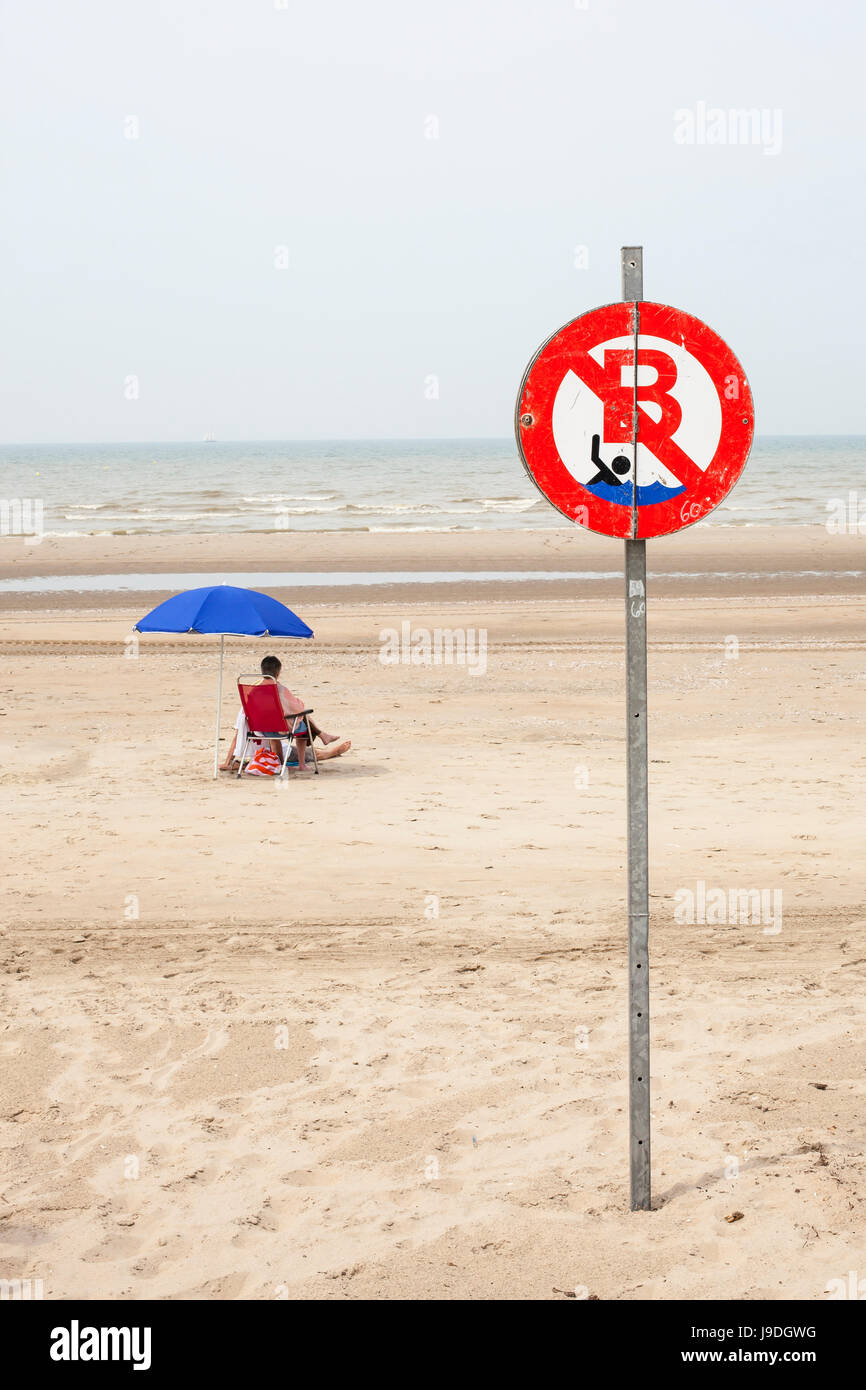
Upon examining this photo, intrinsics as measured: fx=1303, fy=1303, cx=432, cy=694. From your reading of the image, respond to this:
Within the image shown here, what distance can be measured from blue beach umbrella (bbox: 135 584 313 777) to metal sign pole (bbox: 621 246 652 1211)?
6162 mm

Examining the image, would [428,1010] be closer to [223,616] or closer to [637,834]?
[637,834]

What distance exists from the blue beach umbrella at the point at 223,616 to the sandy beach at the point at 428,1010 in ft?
4.00

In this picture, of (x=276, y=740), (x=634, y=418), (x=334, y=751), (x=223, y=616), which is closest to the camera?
(x=634, y=418)

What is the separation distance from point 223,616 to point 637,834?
6.46 meters

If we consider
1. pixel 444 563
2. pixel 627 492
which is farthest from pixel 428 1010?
pixel 444 563

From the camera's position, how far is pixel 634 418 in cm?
382

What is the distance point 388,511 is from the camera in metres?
51.6

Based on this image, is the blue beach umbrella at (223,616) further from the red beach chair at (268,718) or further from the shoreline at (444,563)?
the shoreline at (444,563)

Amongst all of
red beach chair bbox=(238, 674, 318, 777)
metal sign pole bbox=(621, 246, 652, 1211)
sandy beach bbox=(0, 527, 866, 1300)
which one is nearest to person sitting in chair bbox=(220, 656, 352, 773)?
red beach chair bbox=(238, 674, 318, 777)

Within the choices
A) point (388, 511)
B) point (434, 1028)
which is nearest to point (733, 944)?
point (434, 1028)

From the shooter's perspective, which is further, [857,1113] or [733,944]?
[733,944]

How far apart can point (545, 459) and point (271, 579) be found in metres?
24.8

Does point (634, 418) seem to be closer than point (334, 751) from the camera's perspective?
Yes
